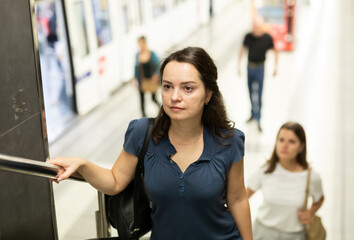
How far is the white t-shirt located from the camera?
4.11 m

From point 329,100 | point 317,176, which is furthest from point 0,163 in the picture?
→ point 329,100

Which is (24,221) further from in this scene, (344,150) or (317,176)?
(344,150)

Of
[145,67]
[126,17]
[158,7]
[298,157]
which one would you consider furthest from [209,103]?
[158,7]

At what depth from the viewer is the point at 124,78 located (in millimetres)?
11930

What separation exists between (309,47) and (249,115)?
651cm

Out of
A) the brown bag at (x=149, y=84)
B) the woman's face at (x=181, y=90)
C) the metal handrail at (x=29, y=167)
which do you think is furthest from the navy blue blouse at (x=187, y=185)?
the brown bag at (x=149, y=84)

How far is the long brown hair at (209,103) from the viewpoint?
2098 millimetres

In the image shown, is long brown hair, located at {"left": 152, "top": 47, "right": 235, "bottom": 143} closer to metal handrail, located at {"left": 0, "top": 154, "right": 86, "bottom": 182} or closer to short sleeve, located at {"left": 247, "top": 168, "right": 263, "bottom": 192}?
metal handrail, located at {"left": 0, "top": 154, "right": 86, "bottom": 182}

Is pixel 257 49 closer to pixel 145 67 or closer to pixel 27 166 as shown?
pixel 145 67

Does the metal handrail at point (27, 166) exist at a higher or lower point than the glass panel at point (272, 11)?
higher

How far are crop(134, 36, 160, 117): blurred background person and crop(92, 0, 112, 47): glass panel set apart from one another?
2138 millimetres

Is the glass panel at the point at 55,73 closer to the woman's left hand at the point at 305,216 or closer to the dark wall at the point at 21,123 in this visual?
the woman's left hand at the point at 305,216

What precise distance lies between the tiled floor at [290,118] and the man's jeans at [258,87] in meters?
0.35

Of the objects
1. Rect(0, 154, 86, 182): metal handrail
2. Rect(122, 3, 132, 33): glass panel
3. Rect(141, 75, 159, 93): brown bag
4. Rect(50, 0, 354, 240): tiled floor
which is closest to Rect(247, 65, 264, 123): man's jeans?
Rect(50, 0, 354, 240): tiled floor
